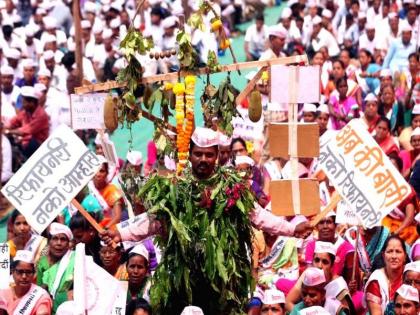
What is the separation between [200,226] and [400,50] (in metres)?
10.8

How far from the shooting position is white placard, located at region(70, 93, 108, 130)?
44.8ft

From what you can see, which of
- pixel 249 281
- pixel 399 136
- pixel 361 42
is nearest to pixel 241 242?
pixel 249 281

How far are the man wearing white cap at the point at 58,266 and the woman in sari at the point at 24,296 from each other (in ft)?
0.84

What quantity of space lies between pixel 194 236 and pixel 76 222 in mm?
3300

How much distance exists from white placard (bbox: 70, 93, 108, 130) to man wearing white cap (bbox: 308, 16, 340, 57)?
10056 mm

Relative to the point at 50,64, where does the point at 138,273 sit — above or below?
below

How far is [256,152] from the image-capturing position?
1883cm

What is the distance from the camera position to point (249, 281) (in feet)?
40.1

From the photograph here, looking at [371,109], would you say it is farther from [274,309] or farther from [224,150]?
[274,309]

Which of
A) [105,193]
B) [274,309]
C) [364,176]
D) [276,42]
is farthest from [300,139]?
[276,42]

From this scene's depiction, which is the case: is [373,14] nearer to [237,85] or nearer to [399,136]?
[237,85]

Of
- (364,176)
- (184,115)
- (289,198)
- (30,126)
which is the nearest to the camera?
(184,115)

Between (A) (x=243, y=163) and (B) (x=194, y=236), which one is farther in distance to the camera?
(A) (x=243, y=163)

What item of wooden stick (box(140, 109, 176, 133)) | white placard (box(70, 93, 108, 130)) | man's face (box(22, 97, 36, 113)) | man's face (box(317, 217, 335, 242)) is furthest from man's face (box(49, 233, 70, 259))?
man's face (box(22, 97, 36, 113))
